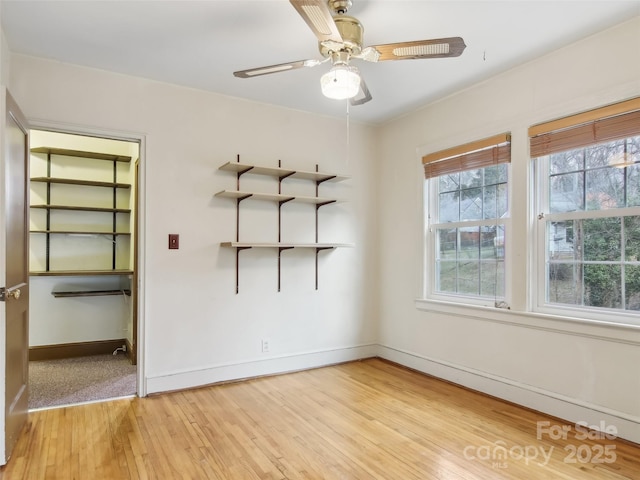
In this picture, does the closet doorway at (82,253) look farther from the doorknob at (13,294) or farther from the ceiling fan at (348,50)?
the ceiling fan at (348,50)

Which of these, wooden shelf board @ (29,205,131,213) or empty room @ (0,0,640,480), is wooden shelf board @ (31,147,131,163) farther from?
wooden shelf board @ (29,205,131,213)

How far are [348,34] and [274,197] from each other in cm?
170

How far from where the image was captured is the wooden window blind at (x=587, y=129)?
7.61 ft

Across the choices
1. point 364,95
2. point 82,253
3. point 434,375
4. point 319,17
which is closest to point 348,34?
point 319,17

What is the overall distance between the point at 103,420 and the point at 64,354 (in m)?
1.93

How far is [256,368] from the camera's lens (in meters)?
3.51

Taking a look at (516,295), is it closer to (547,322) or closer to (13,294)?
(547,322)

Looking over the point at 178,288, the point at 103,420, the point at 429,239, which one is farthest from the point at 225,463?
the point at 429,239

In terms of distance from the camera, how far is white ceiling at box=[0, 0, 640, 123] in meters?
2.15

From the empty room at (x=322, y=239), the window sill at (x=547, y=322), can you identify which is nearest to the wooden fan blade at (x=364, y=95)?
the empty room at (x=322, y=239)

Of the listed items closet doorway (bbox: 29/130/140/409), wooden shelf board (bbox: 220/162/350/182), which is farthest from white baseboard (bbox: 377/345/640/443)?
closet doorway (bbox: 29/130/140/409)

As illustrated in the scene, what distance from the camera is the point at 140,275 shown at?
3072 mm

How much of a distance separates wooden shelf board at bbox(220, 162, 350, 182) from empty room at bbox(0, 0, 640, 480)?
3cm

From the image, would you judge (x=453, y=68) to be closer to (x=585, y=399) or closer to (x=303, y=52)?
(x=303, y=52)
